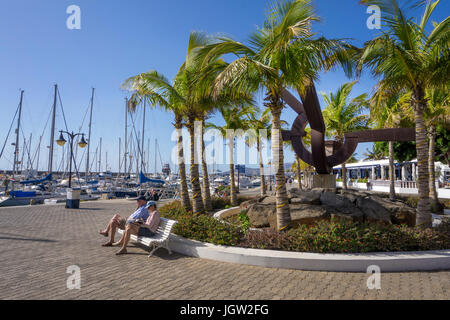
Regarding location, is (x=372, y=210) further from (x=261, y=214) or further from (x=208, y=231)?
(x=208, y=231)

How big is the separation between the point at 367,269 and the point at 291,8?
6.08 meters

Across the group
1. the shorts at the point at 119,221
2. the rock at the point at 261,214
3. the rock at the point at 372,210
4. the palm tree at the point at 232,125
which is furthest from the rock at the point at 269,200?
the palm tree at the point at 232,125

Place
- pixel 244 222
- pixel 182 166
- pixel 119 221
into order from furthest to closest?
pixel 182 166, pixel 244 222, pixel 119 221

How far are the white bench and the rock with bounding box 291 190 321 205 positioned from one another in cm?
427

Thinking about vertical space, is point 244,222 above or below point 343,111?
below

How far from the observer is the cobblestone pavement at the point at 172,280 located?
4270mm

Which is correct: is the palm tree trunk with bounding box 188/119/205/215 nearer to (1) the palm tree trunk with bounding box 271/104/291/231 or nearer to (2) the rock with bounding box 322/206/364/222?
(1) the palm tree trunk with bounding box 271/104/291/231

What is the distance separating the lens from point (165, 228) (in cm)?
692

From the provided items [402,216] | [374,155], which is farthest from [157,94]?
[374,155]

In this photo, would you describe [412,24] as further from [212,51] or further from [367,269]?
[367,269]

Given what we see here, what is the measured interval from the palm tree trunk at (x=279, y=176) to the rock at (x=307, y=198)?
2.22 meters

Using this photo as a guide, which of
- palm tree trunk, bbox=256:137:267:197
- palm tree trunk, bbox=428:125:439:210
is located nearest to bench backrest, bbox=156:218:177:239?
palm tree trunk, bbox=256:137:267:197

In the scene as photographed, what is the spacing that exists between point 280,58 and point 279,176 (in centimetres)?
295

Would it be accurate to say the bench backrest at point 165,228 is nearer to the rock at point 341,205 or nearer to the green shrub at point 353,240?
the green shrub at point 353,240
